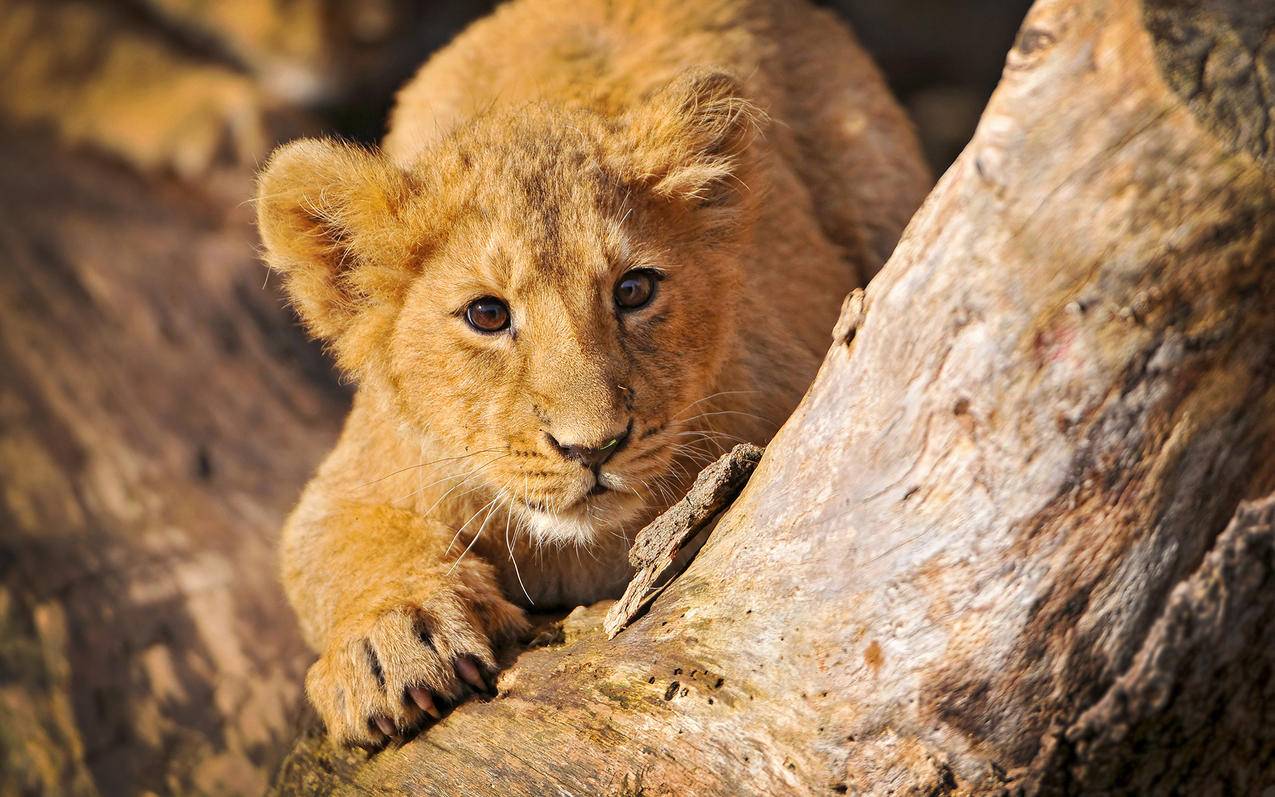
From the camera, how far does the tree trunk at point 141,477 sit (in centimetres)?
605

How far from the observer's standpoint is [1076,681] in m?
2.80

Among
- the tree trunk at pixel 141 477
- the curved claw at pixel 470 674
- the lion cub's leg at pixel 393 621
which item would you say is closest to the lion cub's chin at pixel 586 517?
the lion cub's leg at pixel 393 621

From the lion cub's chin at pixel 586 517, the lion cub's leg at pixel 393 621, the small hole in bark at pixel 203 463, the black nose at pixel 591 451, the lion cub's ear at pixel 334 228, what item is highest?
the lion cub's ear at pixel 334 228

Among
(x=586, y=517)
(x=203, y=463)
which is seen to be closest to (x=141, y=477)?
(x=203, y=463)

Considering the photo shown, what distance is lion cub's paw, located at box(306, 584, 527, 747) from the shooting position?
3.85 m

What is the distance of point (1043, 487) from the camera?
2689 millimetres

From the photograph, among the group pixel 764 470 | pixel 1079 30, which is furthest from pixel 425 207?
pixel 1079 30

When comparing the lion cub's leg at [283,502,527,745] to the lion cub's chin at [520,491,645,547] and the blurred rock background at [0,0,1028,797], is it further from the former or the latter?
the blurred rock background at [0,0,1028,797]

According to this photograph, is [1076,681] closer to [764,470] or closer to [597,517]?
[764,470]

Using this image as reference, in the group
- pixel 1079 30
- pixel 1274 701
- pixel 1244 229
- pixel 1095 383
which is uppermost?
pixel 1079 30

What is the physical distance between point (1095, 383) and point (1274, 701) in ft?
3.12

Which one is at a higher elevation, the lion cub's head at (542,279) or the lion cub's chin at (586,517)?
the lion cub's head at (542,279)

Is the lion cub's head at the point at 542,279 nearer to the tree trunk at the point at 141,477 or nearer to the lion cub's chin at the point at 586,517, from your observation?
the lion cub's chin at the point at 586,517

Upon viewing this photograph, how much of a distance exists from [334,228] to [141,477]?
141 inches
